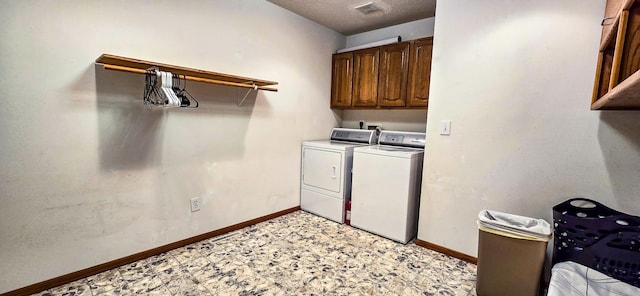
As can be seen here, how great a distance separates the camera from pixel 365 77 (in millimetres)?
3273

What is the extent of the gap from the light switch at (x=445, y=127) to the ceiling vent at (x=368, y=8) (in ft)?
4.62

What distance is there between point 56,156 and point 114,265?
877mm

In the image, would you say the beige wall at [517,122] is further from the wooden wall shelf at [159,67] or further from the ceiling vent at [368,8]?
the wooden wall shelf at [159,67]

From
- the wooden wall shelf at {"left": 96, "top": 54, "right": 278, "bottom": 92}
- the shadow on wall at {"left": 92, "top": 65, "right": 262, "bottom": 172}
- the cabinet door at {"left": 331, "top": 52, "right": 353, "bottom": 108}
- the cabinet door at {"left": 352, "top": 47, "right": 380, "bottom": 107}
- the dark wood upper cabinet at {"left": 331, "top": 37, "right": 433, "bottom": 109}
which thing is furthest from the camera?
the cabinet door at {"left": 331, "top": 52, "right": 353, "bottom": 108}

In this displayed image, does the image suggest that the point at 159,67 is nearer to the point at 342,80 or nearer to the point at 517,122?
the point at 342,80

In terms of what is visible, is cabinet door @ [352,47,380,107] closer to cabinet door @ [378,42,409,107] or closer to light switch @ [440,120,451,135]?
cabinet door @ [378,42,409,107]

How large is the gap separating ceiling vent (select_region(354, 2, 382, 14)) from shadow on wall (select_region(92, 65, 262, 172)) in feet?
4.63

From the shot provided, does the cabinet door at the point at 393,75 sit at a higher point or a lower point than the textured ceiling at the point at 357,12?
lower

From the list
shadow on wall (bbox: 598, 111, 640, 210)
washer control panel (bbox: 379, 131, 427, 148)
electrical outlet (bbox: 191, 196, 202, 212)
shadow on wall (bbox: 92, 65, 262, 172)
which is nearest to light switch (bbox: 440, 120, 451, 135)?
washer control panel (bbox: 379, 131, 427, 148)

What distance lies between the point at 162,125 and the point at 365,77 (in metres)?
2.22

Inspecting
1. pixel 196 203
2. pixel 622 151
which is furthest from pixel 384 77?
pixel 196 203

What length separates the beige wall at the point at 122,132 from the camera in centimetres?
162

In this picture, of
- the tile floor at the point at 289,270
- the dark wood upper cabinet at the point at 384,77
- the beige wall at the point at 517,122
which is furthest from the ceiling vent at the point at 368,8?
the tile floor at the point at 289,270

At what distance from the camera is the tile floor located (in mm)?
1812
